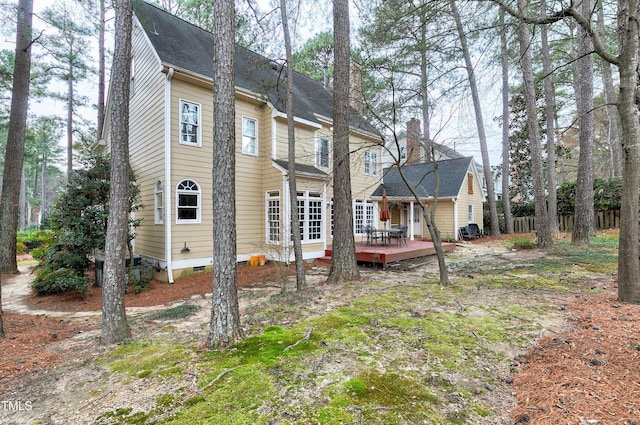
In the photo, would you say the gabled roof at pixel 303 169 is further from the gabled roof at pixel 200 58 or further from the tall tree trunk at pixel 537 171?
the tall tree trunk at pixel 537 171

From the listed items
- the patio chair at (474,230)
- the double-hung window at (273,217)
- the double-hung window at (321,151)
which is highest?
the double-hung window at (321,151)

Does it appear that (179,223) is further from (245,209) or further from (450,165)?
(450,165)

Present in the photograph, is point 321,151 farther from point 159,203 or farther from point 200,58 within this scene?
point 159,203

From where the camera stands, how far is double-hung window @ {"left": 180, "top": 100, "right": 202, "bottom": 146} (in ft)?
27.4

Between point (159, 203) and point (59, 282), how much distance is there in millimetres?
2970

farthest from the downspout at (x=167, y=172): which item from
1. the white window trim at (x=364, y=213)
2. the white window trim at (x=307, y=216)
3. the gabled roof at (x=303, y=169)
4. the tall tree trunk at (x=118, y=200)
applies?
the white window trim at (x=364, y=213)

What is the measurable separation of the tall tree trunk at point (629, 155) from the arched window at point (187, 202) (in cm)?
893

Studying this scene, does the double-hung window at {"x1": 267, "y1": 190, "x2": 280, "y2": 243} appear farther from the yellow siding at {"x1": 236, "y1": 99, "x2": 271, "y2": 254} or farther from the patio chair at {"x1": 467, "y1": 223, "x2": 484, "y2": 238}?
the patio chair at {"x1": 467, "y1": 223, "x2": 484, "y2": 238}

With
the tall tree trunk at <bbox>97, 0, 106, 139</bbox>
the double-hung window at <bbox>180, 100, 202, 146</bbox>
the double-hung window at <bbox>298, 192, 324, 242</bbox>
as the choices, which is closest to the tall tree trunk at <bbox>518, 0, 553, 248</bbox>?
the double-hung window at <bbox>298, 192, 324, 242</bbox>

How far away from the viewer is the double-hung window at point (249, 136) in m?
9.66

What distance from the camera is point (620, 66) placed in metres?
3.68

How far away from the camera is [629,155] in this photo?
12.2ft

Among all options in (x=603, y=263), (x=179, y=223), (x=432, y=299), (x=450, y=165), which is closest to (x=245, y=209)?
(x=179, y=223)

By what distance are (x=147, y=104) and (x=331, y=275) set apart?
7.87 m
